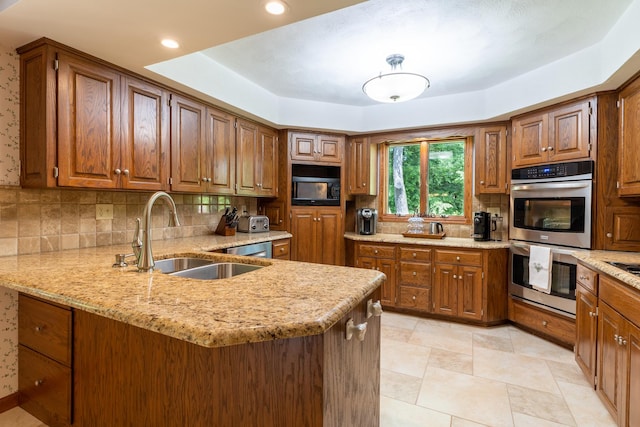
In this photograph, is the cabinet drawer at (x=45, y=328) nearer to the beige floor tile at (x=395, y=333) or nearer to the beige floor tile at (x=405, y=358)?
the beige floor tile at (x=405, y=358)

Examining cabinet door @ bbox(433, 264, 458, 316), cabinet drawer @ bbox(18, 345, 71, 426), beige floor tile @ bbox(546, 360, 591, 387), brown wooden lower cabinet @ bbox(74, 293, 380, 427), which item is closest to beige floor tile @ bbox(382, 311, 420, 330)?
cabinet door @ bbox(433, 264, 458, 316)

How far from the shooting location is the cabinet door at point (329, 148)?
3.96 meters

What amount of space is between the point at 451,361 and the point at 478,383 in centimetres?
32

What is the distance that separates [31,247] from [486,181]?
13.1 feet

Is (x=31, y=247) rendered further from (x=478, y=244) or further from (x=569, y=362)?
(x=569, y=362)

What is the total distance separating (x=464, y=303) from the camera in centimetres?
335

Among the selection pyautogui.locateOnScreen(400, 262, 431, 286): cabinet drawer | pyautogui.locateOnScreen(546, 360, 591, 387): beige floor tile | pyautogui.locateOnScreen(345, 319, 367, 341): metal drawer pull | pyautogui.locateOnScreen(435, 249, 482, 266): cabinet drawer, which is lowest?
pyautogui.locateOnScreen(546, 360, 591, 387): beige floor tile

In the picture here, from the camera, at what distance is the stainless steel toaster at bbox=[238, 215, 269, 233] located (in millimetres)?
3566

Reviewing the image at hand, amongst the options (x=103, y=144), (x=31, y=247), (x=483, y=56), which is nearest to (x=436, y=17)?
(x=483, y=56)

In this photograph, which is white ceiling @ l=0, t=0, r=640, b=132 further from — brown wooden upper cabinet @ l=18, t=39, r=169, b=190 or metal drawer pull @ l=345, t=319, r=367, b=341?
metal drawer pull @ l=345, t=319, r=367, b=341

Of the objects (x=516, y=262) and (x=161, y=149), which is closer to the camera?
(x=161, y=149)

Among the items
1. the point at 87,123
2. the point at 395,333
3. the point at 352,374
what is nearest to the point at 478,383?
the point at 395,333

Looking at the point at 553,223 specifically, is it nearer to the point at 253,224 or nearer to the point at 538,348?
the point at 538,348

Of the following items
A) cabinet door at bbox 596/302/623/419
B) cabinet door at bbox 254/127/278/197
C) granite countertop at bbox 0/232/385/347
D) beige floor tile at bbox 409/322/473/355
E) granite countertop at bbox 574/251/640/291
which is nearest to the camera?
granite countertop at bbox 0/232/385/347
